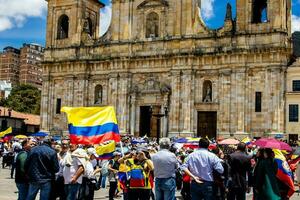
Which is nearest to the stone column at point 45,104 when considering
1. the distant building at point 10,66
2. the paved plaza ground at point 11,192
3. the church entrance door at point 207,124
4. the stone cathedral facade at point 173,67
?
the stone cathedral facade at point 173,67

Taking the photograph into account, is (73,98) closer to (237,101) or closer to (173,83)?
(173,83)

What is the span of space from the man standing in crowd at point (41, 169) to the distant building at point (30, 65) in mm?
126492

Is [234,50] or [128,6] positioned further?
[128,6]

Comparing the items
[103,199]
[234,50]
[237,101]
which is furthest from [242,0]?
[103,199]

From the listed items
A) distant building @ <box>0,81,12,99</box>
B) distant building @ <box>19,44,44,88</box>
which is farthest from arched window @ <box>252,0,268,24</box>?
distant building @ <box>19,44,44,88</box>

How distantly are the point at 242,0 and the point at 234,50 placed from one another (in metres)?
4.37

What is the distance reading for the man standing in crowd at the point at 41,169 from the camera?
457 inches

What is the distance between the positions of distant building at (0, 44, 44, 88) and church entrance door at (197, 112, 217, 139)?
331ft

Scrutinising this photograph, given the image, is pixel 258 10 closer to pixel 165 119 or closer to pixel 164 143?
pixel 165 119

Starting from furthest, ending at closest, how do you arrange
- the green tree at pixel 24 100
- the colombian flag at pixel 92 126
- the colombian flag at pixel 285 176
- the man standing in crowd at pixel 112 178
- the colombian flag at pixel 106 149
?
the green tree at pixel 24 100
the man standing in crowd at pixel 112 178
the colombian flag at pixel 106 149
the colombian flag at pixel 92 126
the colombian flag at pixel 285 176

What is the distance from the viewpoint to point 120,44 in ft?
149

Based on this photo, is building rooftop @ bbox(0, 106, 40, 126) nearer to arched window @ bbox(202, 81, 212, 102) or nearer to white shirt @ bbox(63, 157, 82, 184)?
arched window @ bbox(202, 81, 212, 102)

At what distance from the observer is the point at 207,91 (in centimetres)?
4194

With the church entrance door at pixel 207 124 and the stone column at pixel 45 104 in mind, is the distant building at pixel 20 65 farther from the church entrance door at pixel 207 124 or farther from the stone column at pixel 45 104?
the church entrance door at pixel 207 124
